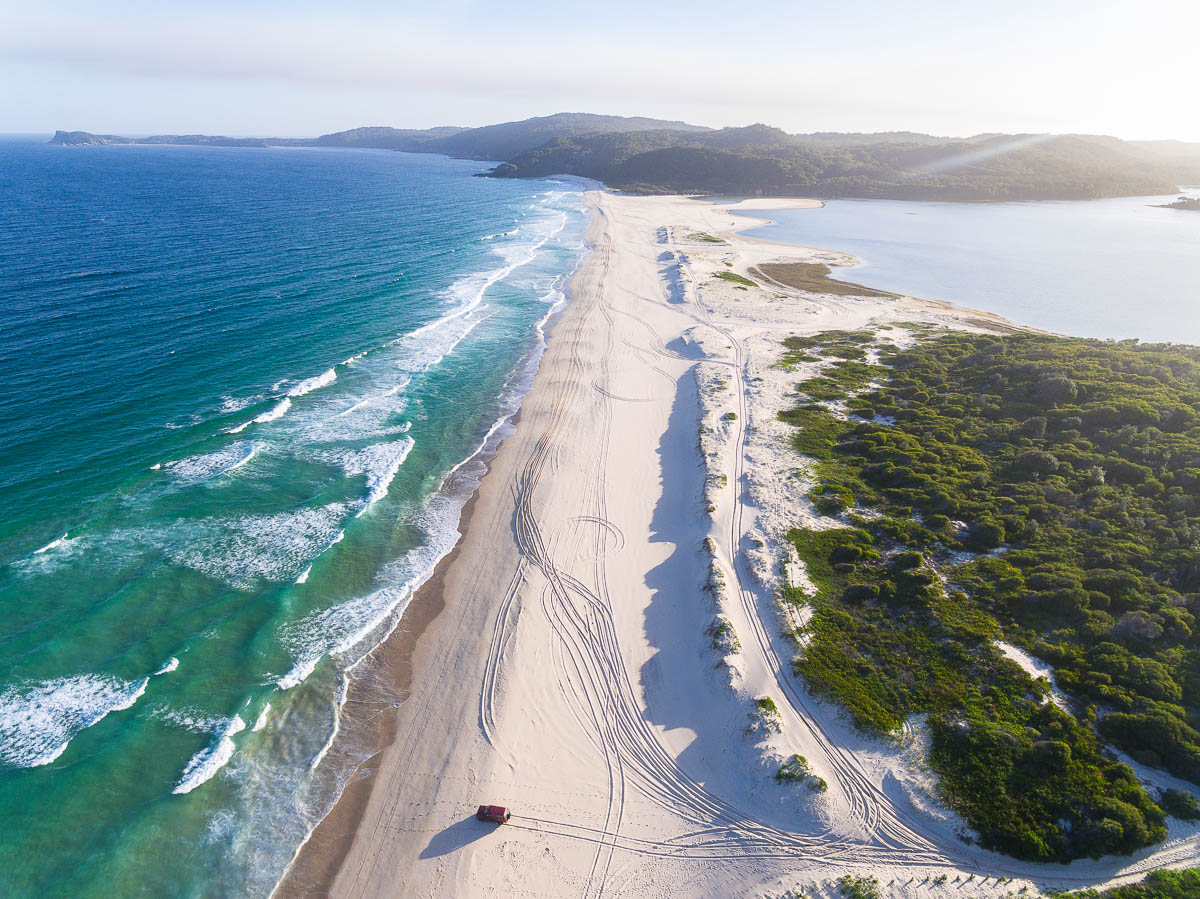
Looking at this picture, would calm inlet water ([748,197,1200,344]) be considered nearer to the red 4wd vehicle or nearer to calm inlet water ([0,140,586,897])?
calm inlet water ([0,140,586,897])

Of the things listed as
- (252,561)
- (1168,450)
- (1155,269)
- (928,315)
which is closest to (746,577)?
(252,561)

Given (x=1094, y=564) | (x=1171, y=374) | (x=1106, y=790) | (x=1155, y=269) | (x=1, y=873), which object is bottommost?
(x=1, y=873)

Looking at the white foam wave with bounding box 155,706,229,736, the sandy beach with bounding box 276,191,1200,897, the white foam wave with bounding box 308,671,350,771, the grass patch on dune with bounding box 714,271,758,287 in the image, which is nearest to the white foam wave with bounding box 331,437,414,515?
the sandy beach with bounding box 276,191,1200,897

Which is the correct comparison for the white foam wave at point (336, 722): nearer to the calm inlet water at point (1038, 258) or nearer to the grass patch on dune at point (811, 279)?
the grass patch on dune at point (811, 279)

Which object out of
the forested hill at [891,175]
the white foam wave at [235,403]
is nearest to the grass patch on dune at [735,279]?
the white foam wave at [235,403]

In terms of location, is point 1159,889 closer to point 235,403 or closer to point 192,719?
point 192,719

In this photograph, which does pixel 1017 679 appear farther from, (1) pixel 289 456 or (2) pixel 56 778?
(1) pixel 289 456

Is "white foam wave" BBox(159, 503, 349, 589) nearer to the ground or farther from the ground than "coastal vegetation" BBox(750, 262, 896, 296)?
nearer to the ground
